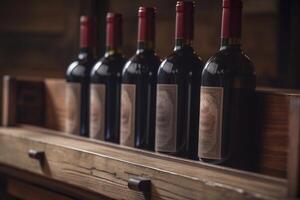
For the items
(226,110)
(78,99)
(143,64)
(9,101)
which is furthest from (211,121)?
(9,101)

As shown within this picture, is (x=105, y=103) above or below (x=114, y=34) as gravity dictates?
below

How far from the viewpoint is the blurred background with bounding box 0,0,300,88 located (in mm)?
1768

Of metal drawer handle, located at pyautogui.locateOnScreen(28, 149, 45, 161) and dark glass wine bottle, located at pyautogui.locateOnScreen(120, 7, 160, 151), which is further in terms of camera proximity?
metal drawer handle, located at pyautogui.locateOnScreen(28, 149, 45, 161)

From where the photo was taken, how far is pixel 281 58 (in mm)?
1774

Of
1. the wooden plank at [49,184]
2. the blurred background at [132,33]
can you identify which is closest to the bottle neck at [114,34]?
the wooden plank at [49,184]

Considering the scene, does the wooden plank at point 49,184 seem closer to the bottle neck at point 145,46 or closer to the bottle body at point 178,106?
the bottle body at point 178,106

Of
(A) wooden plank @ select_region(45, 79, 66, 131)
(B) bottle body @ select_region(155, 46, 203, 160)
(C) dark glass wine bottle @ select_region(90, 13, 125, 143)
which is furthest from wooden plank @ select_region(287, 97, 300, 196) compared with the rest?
(A) wooden plank @ select_region(45, 79, 66, 131)

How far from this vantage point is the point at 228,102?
95 cm

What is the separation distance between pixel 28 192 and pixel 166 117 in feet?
1.71

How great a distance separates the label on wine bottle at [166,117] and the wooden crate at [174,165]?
0.03 meters

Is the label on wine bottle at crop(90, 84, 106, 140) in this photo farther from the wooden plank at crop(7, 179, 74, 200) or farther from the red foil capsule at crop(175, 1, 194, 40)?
the red foil capsule at crop(175, 1, 194, 40)

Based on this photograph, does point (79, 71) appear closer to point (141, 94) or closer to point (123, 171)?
point (141, 94)

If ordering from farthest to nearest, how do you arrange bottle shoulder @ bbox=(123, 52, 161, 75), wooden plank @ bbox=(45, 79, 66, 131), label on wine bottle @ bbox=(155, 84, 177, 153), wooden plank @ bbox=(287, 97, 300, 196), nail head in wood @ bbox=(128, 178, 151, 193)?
1. wooden plank @ bbox=(45, 79, 66, 131)
2. bottle shoulder @ bbox=(123, 52, 161, 75)
3. label on wine bottle @ bbox=(155, 84, 177, 153)
4. nail head in wood @ bbox=(128, 178, 151, 193)
5. wooden plank @ bbox=(287, 97, 300, 196)

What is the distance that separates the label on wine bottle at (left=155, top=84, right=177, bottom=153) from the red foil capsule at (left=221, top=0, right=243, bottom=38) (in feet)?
0.49
